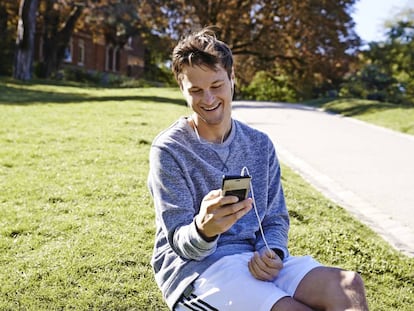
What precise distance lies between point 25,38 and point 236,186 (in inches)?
892

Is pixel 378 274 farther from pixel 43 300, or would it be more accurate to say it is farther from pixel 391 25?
pixel 391 25

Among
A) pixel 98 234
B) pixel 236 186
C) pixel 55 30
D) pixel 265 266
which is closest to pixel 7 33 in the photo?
pixel 55 30

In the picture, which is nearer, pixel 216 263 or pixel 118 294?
pixel 216 263

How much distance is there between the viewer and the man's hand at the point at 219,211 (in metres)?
2.13

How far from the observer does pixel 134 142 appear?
840cm

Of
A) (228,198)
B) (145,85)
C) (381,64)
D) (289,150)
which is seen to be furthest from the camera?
(381,64)

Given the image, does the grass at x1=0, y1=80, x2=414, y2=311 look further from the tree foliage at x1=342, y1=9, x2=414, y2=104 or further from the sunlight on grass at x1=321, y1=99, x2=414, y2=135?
the tree foliage at x1=342, y1=9, x2=414, y2=104

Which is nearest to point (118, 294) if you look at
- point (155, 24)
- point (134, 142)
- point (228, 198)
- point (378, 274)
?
point (228, 198)

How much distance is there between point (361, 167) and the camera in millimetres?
8414

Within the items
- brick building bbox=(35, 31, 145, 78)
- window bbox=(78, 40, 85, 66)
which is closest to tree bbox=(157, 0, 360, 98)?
brick building bbox=(35, 31, 145, 78)

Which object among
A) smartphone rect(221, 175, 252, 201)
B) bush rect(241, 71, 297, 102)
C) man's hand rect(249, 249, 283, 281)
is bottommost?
bush rect(241, 71, 297, 102)

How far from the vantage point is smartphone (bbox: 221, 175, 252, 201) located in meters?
2.12

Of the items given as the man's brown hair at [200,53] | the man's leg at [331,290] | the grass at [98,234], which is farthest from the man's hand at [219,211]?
the grass at [98,234]

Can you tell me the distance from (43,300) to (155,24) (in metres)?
25.7
